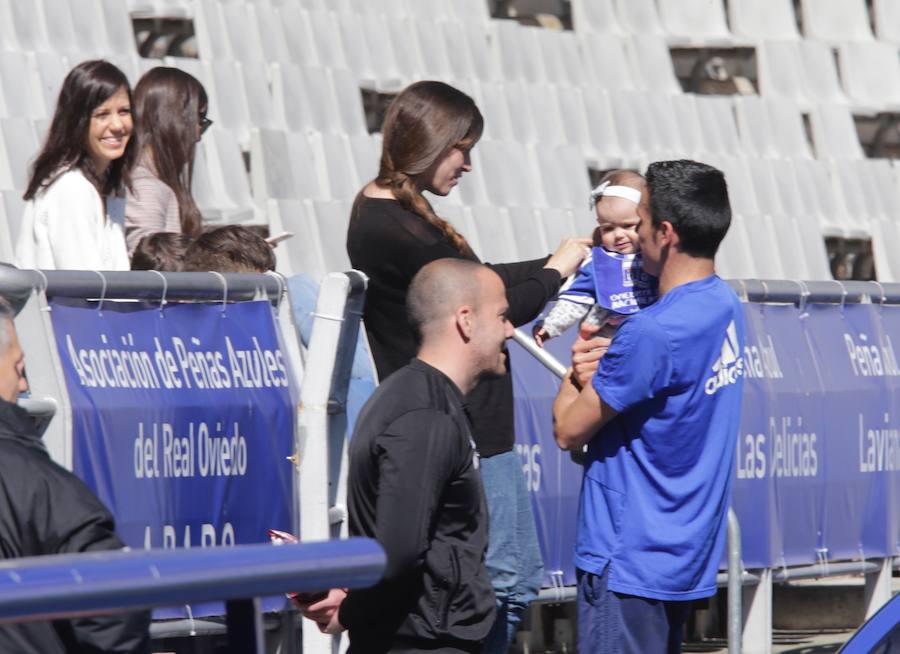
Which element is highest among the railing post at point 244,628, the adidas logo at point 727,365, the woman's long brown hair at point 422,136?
the woman's long brown hair at point 422,136

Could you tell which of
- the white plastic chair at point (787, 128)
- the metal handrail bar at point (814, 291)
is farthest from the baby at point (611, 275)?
the white plastic chair at point (787, 128)

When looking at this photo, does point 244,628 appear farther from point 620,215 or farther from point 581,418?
point 620,215

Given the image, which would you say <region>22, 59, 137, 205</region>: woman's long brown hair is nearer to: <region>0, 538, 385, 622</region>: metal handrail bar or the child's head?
the child's head

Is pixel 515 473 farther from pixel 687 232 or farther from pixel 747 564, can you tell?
pixel 747 564

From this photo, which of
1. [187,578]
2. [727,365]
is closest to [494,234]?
[727,365]

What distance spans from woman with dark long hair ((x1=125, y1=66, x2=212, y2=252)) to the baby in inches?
58.7

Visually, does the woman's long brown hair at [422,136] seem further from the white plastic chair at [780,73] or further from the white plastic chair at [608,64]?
the white plastic chair at [780,73]

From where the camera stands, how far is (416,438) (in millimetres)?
3322

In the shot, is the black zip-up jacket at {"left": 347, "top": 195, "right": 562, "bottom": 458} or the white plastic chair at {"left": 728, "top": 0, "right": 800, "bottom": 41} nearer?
the black zip-up jacket at {"left": 347, "top": 195, "right": 562, "bottom": 458}

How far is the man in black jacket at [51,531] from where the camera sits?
272 centimetres

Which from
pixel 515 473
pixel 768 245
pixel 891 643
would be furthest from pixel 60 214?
pixel 768 245

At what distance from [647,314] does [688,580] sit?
632mm

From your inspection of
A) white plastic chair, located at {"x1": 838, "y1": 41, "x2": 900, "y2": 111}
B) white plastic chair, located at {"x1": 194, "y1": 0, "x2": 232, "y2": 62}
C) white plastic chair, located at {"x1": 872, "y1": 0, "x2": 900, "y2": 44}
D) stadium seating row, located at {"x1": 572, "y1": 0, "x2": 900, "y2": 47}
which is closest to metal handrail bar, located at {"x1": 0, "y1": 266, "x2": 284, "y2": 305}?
white plastic chair, located at {"x1": 194, "y1": 0, "x2": 232, "y2": 62}

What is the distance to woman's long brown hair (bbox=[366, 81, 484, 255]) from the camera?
4.35 meters
